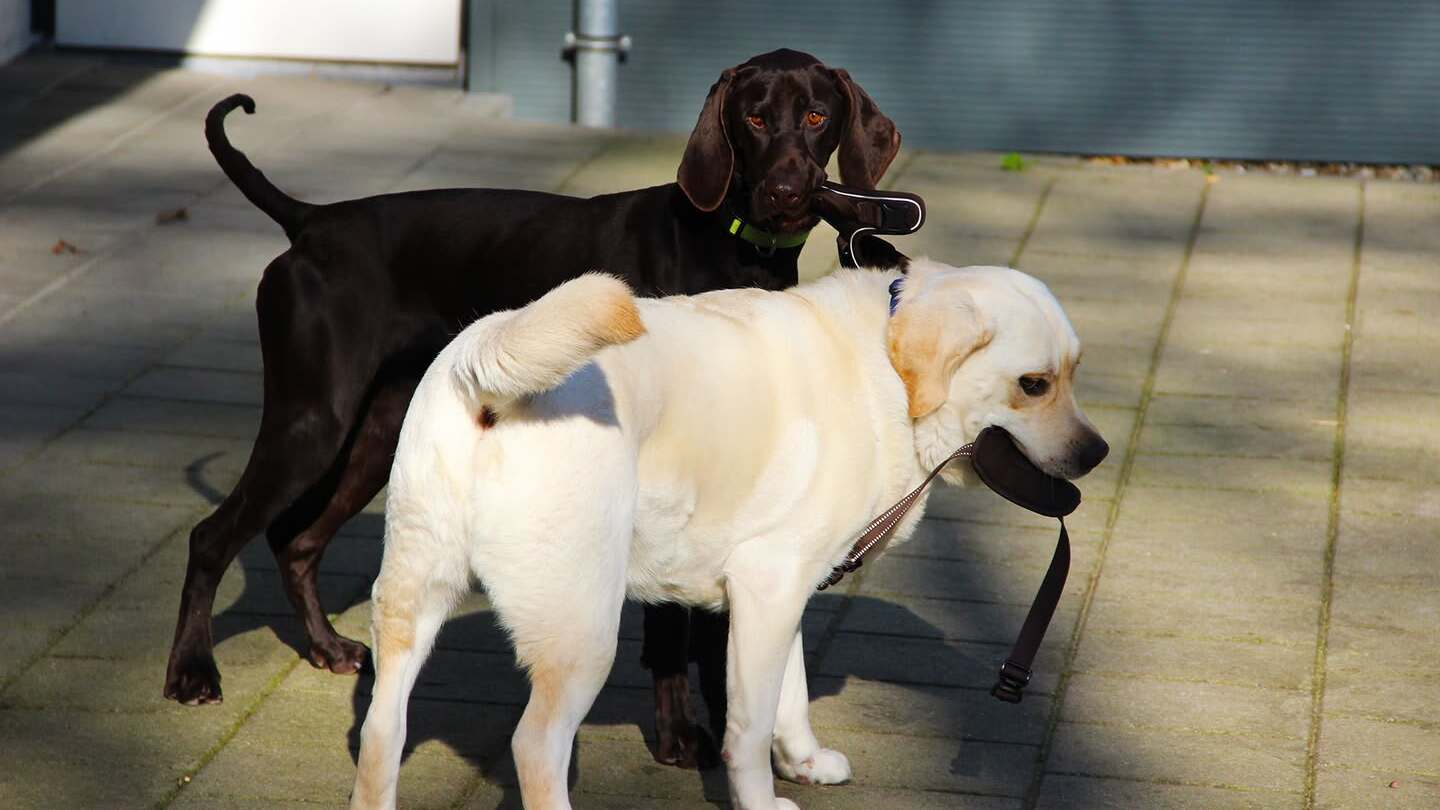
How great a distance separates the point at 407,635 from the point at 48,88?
30.1ft

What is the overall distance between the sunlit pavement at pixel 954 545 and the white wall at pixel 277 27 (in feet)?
4.90

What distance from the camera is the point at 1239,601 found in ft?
18.7

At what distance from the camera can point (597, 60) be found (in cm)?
1168

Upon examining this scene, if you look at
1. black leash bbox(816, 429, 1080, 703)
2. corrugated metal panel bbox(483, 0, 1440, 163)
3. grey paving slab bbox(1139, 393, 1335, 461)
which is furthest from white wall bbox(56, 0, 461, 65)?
black leash bbox(816, 429, 1080, 703)

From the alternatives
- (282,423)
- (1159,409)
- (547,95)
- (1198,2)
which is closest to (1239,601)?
(1159,409)

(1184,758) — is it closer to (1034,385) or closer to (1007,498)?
(1007,498)

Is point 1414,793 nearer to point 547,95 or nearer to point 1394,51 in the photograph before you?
point 1394,51

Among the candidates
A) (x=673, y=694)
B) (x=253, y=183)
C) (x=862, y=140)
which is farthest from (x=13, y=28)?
(x=673, y=694)

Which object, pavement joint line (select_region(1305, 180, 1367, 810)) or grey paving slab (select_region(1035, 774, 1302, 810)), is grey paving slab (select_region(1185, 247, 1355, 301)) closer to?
pavement joint line (select_region(1305, 180, 1367, 810))

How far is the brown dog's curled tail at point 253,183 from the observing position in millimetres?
5262

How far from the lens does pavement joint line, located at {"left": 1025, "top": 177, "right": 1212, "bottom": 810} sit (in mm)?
4762

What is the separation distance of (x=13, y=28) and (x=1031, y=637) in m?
9.97

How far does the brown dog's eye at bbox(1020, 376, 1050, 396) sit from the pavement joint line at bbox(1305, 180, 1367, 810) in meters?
1.25

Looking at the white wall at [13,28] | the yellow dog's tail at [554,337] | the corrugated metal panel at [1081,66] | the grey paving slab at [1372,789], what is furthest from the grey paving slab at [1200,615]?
the white wall at [13,28]
